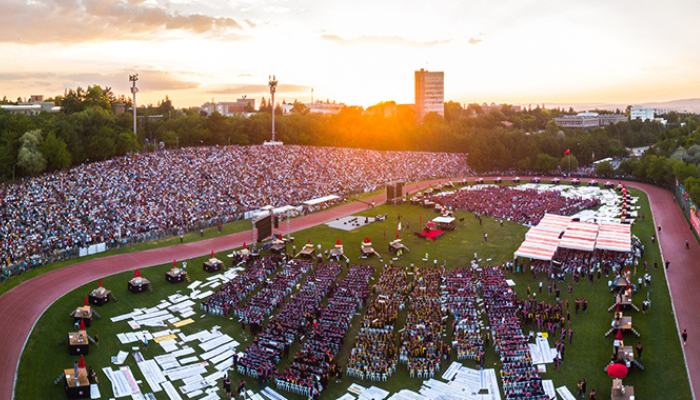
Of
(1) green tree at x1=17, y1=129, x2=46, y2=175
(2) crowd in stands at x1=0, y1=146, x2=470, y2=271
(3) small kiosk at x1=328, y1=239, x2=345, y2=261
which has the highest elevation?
(1) green tree at x1=17, y1=129, x2=46, y2=175

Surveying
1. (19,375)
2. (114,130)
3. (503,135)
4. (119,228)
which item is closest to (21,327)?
(19,375)

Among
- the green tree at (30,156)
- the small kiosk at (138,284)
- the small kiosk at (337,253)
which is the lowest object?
the small kiosk at (138,284)

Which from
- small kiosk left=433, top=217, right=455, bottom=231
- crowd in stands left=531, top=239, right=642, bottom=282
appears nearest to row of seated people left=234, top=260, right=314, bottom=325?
small kiosk left=433, top=217, right=455, bottom=231

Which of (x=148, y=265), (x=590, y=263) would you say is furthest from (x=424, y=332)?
(x=148, y=265)

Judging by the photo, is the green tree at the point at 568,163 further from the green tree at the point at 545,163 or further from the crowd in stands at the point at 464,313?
the crowd in stands at the point at 464,313

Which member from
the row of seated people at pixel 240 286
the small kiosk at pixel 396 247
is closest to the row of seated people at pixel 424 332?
the small kiosk at pixel 396 247

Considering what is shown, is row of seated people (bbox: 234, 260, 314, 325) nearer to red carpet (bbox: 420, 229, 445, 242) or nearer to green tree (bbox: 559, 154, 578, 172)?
red carpet (bbox: 420, 229, 445, 242)

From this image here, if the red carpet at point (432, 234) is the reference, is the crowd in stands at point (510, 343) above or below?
below
